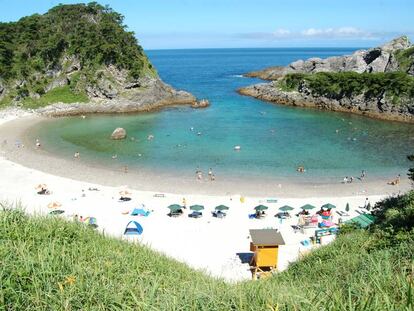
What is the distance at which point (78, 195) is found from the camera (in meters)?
30.2

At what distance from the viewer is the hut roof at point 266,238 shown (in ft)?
61.4

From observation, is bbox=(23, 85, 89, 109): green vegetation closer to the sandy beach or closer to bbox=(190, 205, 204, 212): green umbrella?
the sandy beach

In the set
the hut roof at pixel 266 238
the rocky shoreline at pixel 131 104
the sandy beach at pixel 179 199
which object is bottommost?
the sandy beach at pixel 179 199

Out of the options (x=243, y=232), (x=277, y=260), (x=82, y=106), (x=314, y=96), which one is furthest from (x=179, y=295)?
(x=314, y=96)

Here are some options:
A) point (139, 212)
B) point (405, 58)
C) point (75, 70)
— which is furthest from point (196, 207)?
point (405, 58)

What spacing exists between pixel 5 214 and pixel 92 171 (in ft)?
92.0

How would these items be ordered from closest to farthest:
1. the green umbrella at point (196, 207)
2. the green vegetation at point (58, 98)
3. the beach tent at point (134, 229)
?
the beach tent at point (134, 229)
the green umbrella at point (196, 207)
the green vegetation at point (58, 98)

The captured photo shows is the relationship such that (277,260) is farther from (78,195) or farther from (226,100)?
(226,100)

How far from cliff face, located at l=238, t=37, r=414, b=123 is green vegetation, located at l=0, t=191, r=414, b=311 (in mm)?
56523

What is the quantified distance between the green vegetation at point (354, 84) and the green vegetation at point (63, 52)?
28726 millimetres

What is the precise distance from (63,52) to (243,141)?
40.4 m

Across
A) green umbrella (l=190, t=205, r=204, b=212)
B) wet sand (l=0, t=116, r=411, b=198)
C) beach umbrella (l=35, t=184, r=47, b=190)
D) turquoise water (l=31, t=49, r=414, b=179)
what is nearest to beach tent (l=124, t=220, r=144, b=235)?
green umbrella (l=190, t=205, r=204, b=212)

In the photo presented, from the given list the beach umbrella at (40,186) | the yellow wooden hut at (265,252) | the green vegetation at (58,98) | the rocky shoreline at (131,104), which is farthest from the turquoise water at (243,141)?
the yellow wooden hut at (265,252)

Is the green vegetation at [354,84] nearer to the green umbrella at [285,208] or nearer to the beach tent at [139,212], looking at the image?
the green umbrella at [285,208]
